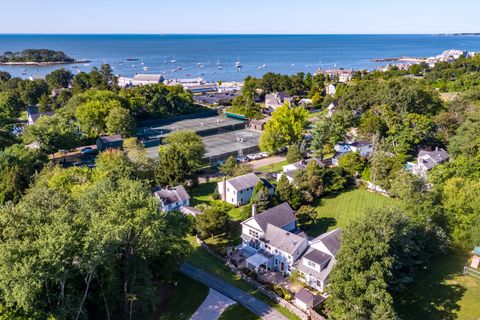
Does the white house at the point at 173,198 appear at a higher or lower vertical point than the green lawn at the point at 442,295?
higher

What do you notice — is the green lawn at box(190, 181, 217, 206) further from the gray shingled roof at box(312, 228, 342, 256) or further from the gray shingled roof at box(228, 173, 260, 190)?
the gray shingled roof at box(312, 228, 342, 256)

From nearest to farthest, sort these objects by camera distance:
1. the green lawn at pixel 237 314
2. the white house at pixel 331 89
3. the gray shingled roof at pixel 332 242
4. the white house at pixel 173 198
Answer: the green lawn at pixel 237 314 < the gray shingled roof at pixel 332 242 < the white house at pixel 173 198 < the white house at pixel 331 89

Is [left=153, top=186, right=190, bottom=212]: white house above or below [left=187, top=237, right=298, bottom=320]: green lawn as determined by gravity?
above

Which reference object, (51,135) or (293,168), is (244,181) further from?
(51,135)

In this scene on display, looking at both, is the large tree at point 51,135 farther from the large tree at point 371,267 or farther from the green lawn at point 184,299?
the large tree at point 371,267

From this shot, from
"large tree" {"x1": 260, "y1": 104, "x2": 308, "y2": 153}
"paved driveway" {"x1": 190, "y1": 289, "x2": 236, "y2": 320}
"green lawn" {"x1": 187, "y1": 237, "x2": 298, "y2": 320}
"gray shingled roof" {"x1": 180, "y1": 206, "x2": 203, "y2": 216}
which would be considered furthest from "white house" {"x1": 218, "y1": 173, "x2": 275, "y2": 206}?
"paved driveway" {"x1": 190, "y1": 289, "x2": 236, "y2": 320}

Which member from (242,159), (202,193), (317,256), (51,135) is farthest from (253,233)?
(51,135)

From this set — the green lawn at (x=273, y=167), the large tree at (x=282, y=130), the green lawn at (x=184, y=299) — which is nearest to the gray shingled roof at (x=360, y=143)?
the large tree at (x=282, y=130)
